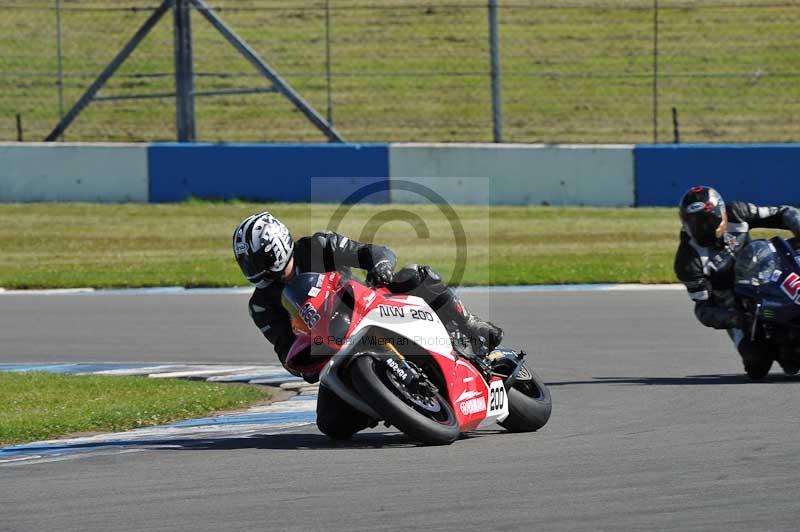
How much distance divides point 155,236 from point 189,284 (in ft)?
12.8

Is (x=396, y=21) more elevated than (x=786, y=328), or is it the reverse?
(x=396, y=21)

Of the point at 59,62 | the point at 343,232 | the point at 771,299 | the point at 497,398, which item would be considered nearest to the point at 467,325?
the point at 497,398

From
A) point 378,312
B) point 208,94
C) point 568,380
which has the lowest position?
point 568,380

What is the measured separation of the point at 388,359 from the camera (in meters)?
7.25

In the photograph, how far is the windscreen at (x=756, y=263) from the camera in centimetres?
972


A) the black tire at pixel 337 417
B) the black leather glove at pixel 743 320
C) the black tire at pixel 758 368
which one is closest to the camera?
the black tire at pixel 337 417

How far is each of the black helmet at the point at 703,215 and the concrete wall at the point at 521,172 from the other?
1036cm

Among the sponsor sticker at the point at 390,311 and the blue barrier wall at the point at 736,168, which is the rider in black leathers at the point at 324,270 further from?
the blue barrier wall at the point at 736,168

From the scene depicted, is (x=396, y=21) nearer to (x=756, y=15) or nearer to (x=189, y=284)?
(x=756, y=15)

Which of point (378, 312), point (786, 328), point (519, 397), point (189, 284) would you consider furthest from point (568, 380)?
point (189, 284)

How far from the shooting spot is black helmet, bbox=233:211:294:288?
7715mm

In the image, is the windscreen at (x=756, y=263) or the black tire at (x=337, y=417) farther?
the windscreen at (x=756, y=263)
